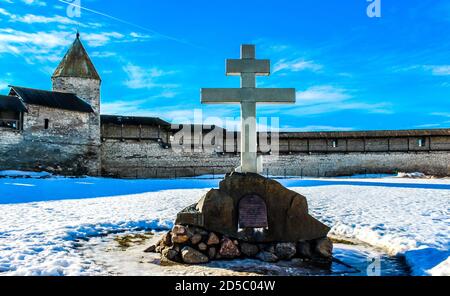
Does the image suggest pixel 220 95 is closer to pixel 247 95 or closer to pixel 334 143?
pixel 247 95

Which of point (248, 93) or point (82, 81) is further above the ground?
point (82, 81)

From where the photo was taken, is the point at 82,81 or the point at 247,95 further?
the point at 82,81

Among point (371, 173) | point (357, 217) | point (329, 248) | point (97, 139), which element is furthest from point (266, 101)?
point (371, 173)

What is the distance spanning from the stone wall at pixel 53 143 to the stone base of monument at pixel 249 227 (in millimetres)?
23607

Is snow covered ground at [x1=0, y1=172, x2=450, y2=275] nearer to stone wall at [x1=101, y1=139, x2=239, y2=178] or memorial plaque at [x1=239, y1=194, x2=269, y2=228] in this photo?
memorial plaque at [x1=239, y1=194, x2=269, y2=228]

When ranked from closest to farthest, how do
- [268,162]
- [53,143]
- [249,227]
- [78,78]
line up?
[249,227], [53,143], [78,78], [268,162]

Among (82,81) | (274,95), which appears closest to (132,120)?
(82,81)

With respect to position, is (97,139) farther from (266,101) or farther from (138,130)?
(266,101)

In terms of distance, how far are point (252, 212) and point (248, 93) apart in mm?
2284

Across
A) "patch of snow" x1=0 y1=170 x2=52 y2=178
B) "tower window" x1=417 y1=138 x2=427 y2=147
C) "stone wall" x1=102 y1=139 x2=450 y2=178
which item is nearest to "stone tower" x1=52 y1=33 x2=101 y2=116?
"stone wall" x1=102 y1=139 x2=450 y2=178

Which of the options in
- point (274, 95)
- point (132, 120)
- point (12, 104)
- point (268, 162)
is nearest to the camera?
point (274, 95)

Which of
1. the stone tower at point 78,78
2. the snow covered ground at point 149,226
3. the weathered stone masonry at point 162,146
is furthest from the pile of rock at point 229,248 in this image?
the stone tower at point 78,78

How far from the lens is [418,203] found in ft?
36.3

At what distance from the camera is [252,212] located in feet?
18.4
